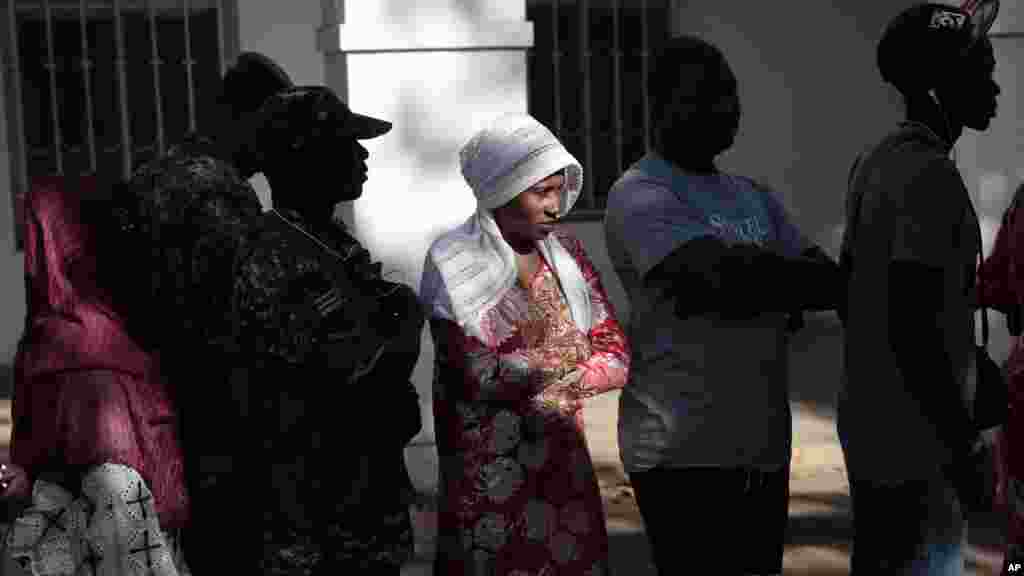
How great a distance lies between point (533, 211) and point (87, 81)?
7.16 meters

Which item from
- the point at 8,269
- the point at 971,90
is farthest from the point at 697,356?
the point at 8,269

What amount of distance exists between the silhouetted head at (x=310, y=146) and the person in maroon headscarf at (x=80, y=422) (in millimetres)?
491

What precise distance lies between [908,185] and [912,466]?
21.5 inches

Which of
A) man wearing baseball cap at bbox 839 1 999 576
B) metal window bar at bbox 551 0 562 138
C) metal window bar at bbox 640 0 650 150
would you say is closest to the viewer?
man wearing baseball cap at bbox 839 1 999 576

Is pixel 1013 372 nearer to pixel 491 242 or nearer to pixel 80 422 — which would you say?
pixel 491 242

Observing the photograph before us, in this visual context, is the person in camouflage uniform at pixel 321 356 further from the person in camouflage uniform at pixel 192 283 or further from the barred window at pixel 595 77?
the barred window at pixel 595 77

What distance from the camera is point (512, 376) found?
12.9 feet

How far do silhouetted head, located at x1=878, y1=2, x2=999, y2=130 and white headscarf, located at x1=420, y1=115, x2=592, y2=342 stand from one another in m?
0.86

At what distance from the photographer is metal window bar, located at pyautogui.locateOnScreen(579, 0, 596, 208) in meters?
11.3

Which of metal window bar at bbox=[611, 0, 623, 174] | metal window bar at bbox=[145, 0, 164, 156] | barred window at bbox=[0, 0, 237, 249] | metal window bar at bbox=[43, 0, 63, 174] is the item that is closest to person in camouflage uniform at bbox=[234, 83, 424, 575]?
barred window at bbox=[0, 0, 237, 249]

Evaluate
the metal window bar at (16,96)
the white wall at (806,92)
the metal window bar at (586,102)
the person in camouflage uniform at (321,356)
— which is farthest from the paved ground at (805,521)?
the metal window bar at (16,96)

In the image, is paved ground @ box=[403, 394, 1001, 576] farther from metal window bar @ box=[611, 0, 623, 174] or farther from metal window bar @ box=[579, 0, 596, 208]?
metal window bar @ box=[611, 0, 623, 174]

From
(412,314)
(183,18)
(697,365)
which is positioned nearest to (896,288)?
(697,365)

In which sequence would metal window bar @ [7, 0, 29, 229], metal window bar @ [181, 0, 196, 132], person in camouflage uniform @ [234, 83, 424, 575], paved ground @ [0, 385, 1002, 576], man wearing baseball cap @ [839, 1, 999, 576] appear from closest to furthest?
man wearing baseball cap @ [839, 1, 999, 576]
person in camouflage uniform @ [234, 83, 424, 575]
paved ground @ [0, 385, 1002, 576]
metal window bar @ [7, 0, 29, 229]
metal window bar @ [181, 0, 196, 132]
